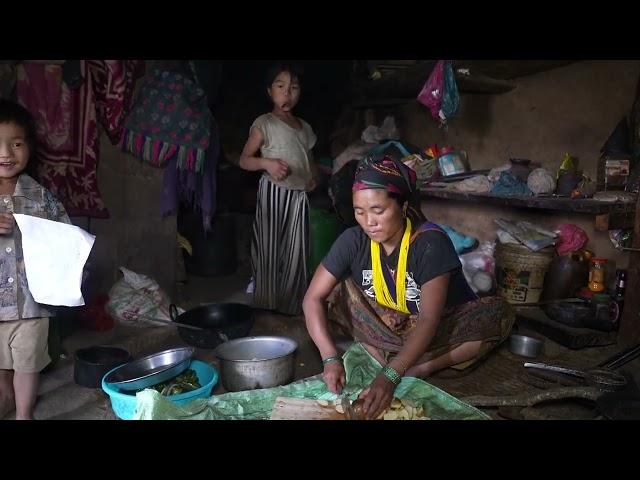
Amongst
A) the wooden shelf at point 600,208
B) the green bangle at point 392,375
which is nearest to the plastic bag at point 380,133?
the wooden shelf at point 600,208

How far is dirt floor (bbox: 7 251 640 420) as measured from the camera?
107 inches

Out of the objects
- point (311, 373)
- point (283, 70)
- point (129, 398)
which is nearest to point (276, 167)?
point (283, 70)

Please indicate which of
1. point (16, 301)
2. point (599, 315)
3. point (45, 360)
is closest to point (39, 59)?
point (16, 301)

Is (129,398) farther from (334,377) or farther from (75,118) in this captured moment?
(75,118)

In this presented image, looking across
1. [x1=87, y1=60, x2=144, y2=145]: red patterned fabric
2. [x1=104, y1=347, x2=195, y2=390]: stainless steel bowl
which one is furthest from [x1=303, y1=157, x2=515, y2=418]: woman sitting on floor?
[x1=87, y1=60, x2=144, y2=145]: red patterned fabric

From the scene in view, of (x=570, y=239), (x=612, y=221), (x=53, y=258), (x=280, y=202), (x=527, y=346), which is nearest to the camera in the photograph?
(x=53, y=258)

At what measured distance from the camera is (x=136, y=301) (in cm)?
393

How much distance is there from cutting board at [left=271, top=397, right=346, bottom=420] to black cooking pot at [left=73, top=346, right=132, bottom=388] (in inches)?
48.3

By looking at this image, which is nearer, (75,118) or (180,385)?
(180,385)

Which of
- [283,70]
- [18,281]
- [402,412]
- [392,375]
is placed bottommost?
[402,412]

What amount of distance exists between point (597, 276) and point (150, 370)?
3383 millimetres

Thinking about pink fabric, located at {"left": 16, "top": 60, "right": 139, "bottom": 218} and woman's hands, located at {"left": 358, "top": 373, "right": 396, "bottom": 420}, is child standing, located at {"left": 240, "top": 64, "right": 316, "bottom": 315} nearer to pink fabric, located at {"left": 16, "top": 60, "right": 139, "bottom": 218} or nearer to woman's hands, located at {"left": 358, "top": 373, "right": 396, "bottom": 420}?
pink fabric, located at {"left": 16, "top": 60, "right": 139, "bottom": 218}

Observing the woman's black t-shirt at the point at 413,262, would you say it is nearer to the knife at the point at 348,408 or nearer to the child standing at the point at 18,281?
the knife at the point at 348,408

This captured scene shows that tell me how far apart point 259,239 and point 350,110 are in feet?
11.4
